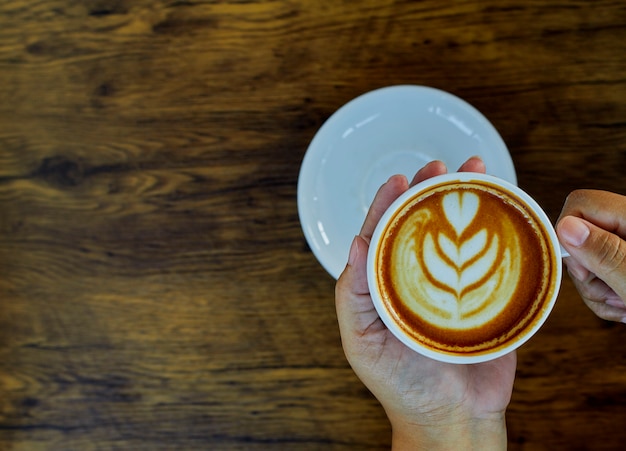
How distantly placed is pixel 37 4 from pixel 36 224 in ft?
1.40

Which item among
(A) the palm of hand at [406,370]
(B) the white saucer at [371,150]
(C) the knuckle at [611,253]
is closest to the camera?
(C) the knuckle at [611,253]

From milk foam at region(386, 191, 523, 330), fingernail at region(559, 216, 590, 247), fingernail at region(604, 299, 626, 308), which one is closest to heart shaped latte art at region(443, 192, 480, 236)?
milk foam at region(386, 191, 523, 330)

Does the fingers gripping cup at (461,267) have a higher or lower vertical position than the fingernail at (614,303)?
higher

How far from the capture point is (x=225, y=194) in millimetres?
1085

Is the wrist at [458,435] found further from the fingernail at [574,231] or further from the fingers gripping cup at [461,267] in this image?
the fingernail at [574,231]

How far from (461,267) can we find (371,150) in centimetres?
32

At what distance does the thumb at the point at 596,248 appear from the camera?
0.75 metres

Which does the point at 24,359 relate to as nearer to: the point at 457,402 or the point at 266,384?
the point at 266,384

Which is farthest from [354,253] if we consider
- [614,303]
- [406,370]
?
[614,303]

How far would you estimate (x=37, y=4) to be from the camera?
112 cm

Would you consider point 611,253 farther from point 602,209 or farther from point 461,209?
point 461,209

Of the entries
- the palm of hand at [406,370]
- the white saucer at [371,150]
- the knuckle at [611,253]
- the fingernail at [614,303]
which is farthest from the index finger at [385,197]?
the fingernail at [614,303]

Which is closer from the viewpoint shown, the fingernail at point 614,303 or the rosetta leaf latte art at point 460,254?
the rosetta leaf latte art at point 460,254

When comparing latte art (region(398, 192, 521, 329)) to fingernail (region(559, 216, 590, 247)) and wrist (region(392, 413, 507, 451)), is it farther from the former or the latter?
wrist (region(392, 413, 507, 451))
